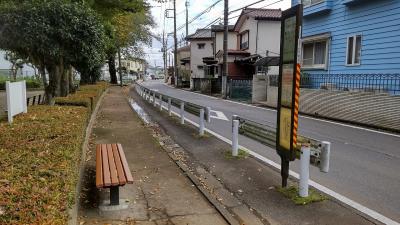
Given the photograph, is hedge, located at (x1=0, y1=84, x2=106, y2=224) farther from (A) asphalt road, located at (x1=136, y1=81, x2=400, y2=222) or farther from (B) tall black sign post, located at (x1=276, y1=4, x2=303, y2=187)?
(A) asphalt road, located at (x1=136, y1=81, x2=400, y2=222)

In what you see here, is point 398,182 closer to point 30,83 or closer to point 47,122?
point 47,122

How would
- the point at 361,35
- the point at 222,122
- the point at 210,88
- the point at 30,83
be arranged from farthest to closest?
1. the point at 30,83
2. the point at 210,88
3. the point at 361,35
4. the point at 222,122

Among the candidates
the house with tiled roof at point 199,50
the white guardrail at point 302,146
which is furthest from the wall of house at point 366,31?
the house with tiled roof at point 199,50

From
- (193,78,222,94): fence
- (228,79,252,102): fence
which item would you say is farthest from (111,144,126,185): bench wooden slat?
(193,78,222,94): fence

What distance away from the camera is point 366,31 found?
1648 cm

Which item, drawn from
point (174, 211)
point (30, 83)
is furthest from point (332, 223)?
point (30, 83)

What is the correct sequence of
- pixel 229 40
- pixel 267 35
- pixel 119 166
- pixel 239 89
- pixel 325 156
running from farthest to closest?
pixel 229 40 < pixel 267 35 < pixel 239 89 < pixel 119 166 < pixel 325 156

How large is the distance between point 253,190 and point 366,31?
1301 centimetres

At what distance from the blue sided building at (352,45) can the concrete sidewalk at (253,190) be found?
8.67m

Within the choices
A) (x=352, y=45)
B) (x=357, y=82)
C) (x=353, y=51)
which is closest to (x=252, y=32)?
(x=352, y=45)

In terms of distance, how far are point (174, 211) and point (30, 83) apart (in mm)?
40657

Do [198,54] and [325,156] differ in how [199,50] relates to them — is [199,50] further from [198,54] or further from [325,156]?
[325,156]

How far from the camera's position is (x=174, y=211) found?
17.1 ft

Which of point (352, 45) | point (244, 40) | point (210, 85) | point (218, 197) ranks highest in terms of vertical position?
point (244, 40)
